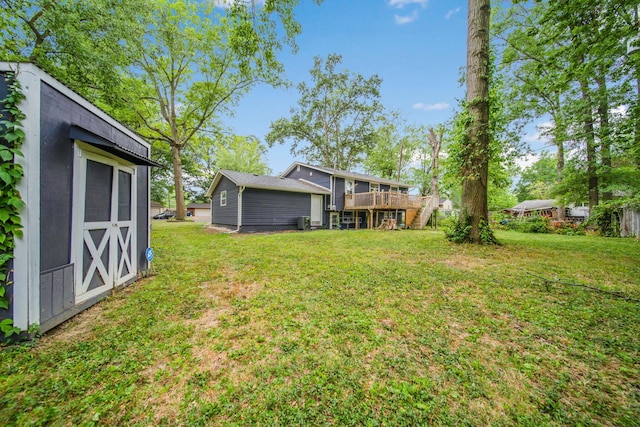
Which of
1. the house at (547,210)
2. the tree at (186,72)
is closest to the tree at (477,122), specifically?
the tree at (186,72)

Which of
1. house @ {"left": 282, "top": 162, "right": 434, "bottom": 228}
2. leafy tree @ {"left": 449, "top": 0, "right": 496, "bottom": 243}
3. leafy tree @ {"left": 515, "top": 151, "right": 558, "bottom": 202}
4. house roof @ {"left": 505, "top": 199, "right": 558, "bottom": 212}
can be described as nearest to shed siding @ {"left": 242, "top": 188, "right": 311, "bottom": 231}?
house @ {"left": 282, "top": 162, "right": 434, "bottom": 228}

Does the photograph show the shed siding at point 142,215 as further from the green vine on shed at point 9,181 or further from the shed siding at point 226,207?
the shed siding at point 226,207

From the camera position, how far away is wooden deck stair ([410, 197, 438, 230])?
1560cm

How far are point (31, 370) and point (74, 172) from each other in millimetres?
2031

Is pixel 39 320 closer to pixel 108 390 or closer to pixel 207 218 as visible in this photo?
pixel 108 390

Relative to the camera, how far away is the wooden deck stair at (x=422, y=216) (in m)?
15.6

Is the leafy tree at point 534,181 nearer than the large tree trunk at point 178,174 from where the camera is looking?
No

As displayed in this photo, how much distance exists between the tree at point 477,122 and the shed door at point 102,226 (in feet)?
26.9

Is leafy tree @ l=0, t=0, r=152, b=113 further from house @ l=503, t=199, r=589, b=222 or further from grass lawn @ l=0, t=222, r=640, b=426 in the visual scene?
house @ l=503, t=199, r=589, b=222

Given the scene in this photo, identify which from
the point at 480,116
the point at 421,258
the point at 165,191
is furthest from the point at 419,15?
the point at 165,191

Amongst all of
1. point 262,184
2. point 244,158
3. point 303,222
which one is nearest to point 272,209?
point 262,184

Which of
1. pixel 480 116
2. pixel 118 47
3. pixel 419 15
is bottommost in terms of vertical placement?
pixel 480 116

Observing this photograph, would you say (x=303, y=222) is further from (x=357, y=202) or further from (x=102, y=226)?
(x=102, y=226)

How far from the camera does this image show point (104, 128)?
329 centimetres
